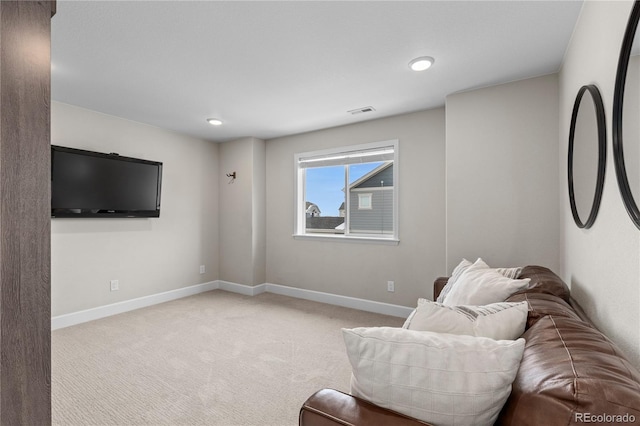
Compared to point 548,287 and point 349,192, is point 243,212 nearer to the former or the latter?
point 349,192

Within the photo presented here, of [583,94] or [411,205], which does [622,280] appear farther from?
[411,205]

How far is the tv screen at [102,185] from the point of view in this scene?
326 cm

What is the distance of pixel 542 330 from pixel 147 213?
4.23 metres

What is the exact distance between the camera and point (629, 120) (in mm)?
1079

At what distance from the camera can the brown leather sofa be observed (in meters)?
0.67

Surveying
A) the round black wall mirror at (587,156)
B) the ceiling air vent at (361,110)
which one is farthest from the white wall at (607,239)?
the ceiling air vent at (361,110)

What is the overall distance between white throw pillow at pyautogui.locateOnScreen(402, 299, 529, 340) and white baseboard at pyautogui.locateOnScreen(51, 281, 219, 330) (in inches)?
151

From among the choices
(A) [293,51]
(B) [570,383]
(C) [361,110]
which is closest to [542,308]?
(B) [570,383]

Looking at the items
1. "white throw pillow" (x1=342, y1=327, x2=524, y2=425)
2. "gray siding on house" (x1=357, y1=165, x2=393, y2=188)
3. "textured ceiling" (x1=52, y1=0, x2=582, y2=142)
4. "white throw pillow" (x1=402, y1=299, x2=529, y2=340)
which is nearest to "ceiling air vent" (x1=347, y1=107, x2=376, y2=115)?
"textured ceiling" (x1=52, y1=0, x2=582, y2=142)

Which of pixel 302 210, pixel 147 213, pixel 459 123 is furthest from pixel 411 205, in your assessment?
pixel 147 213

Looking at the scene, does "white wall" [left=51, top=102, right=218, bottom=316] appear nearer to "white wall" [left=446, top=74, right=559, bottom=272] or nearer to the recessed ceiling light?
the recessed ceiling light

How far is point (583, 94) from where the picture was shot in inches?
68.3

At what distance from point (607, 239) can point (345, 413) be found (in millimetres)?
1343

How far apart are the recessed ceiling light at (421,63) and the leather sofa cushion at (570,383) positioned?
2.07 metres
